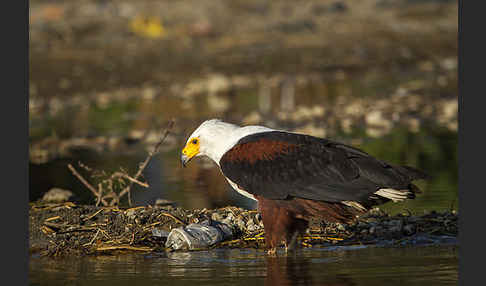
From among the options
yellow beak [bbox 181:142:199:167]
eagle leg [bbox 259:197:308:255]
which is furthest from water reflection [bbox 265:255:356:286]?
yellow beak [bbox 181:142:199:167]

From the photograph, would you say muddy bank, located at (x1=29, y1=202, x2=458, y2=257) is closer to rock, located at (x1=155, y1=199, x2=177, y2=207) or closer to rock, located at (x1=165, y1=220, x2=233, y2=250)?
rock, located at (x1=165, y1=220, x2=233, y2=250)

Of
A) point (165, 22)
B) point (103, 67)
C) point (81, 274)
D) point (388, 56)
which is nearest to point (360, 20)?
point (388, 56)

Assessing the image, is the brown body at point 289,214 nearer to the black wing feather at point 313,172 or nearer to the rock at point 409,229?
the black wing feather at point 313,172

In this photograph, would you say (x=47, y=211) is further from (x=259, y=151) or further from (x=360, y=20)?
(x=360, y=20)

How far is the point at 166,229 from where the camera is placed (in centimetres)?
887

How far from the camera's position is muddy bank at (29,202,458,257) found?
8445 mm

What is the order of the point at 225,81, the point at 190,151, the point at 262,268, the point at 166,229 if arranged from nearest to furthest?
the point at 262,268 < the point at 190,151 < the point at 166,229 < the point at 225,81

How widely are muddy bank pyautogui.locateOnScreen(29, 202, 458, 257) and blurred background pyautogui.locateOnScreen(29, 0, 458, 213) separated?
161 cm

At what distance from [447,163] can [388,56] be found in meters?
15.5

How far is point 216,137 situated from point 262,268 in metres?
1.41

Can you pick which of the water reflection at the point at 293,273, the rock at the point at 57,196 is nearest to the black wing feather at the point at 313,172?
the water reflection at the point at 293,273

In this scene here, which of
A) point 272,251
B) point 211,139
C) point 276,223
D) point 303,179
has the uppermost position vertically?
point 211,139

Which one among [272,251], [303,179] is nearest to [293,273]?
[272,251]

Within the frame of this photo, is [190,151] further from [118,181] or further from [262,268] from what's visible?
[118,181]
